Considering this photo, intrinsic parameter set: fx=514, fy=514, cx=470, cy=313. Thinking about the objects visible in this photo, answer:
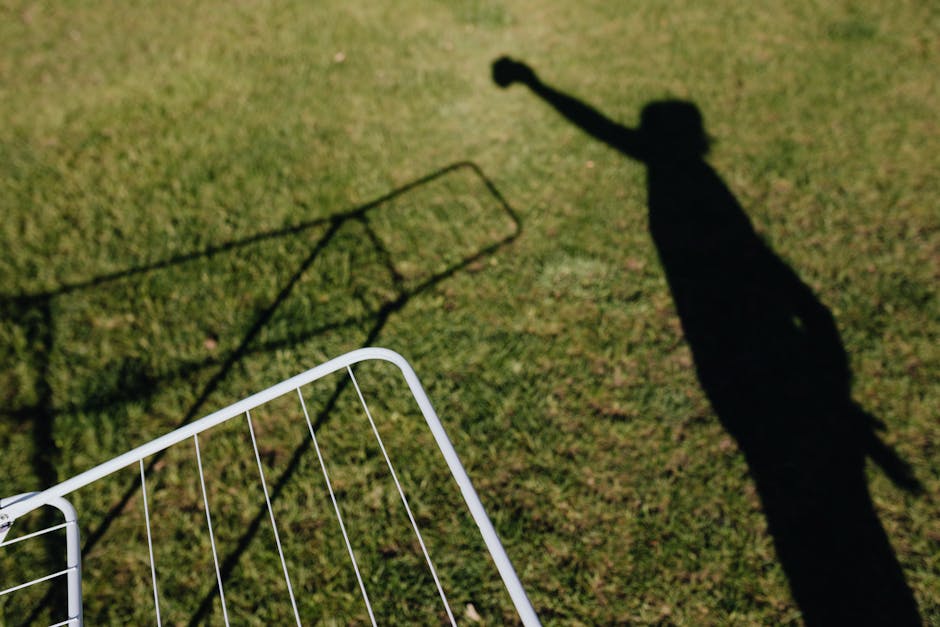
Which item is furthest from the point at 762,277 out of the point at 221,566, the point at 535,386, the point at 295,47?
the point at 295,47

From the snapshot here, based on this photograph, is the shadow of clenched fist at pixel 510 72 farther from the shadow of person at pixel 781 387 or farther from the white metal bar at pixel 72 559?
the white metal bar at pixel 72 559

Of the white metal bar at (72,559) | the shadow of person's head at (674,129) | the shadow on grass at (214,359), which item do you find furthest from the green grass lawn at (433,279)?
the white metal bar at (72,559)

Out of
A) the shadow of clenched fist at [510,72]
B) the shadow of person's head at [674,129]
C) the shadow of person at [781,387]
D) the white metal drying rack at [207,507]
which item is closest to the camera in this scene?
the white metal drying rack at [207,507]

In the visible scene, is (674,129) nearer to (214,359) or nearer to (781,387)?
(781,387)

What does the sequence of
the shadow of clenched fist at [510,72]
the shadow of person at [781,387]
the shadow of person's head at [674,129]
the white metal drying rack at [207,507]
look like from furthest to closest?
1. the shadow of clenched fist at [510,72]
2. the shadow of person's head at [674,129]
3. the shadow of person at [781,387]
4. the white metal drying rack at [207,507]

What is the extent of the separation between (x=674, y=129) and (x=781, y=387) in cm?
273

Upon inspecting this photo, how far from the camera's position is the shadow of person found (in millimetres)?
2676

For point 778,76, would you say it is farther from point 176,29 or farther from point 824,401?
point 176,29

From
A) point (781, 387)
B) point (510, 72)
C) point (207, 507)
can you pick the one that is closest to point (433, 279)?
point (207, 507)

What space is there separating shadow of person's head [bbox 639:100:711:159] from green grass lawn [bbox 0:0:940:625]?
0.13m

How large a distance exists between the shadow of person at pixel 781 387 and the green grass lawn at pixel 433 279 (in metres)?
0.10

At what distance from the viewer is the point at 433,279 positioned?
3736 millimetres

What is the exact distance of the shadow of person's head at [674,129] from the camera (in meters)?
4.71

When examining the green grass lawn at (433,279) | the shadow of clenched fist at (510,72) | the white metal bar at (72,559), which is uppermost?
the shadow of clenched fist at (510,72)
